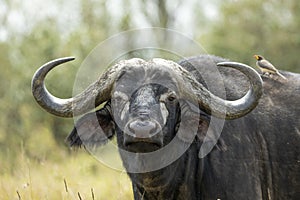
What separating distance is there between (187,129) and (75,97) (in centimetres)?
106

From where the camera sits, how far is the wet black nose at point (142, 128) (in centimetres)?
557

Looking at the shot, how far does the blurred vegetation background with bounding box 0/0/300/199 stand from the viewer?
20562mm

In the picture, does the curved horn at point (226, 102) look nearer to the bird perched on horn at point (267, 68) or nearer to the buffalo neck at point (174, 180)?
the buffalo neck at point (174, 180)

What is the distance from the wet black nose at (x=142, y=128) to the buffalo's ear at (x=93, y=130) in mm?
981

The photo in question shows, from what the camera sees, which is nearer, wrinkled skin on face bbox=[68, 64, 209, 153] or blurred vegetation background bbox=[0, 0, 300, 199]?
wrinkled skin on face bbox=[68, 64, 209, 153]

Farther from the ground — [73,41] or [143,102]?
[143,102]

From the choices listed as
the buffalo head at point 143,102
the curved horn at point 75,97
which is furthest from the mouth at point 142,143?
the curved horn at point 75,97

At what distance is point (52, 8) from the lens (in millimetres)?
32562


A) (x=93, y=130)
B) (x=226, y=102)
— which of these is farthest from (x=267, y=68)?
(x=93, y=130)

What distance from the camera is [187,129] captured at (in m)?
6.45

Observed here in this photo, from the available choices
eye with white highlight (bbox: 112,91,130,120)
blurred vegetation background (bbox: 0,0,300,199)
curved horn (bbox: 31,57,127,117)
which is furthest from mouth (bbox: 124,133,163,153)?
blurred vegetation background (bbox: 0,0,300,199)

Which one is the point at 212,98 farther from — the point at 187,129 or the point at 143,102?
the point at 143,102

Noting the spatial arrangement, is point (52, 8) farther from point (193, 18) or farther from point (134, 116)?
point (134, 116)

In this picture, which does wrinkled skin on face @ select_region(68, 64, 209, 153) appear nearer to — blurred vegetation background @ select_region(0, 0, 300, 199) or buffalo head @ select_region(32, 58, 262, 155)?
buffalo head @ select_region(32, 58, 262, 155)
